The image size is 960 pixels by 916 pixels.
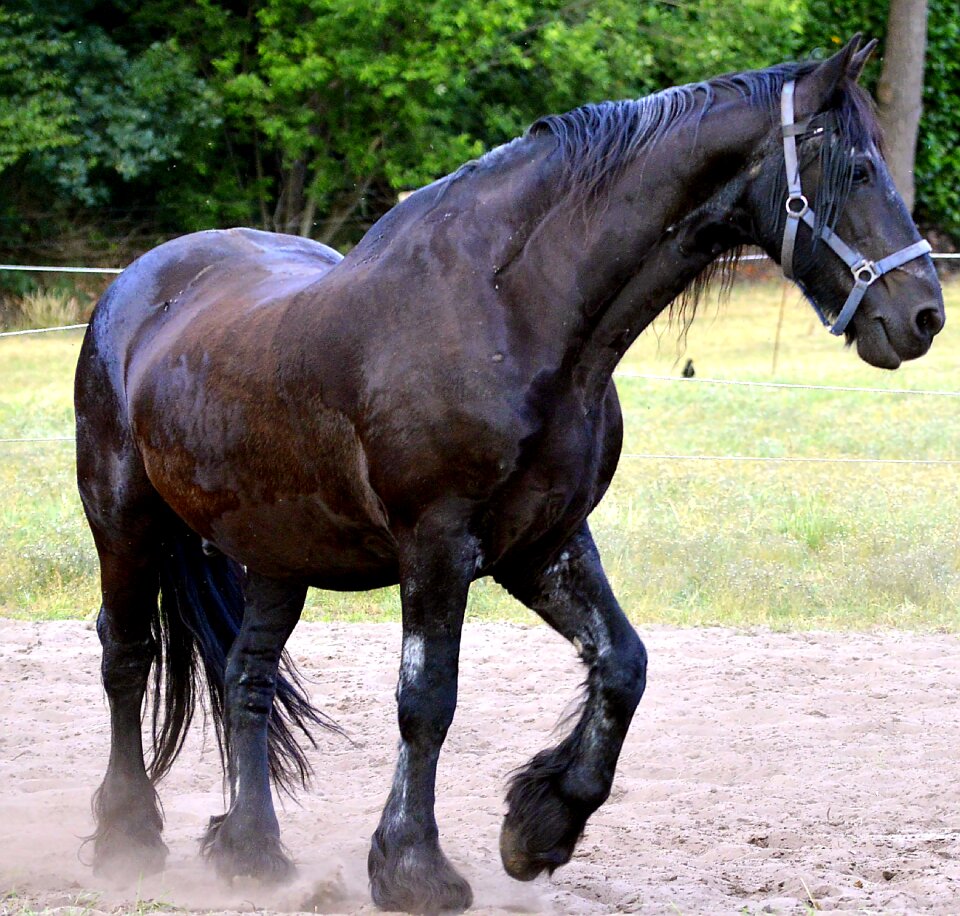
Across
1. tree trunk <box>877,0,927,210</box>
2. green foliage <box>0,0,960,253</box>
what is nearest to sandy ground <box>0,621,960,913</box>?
green foliage <box>0,0,960,253</box>

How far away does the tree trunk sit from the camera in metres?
17.8

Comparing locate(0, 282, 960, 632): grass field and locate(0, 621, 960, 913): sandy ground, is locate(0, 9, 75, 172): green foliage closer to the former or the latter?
locate(0, 282, 960, 632): grass field

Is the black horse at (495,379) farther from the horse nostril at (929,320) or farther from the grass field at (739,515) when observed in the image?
the grass field at (739,515)

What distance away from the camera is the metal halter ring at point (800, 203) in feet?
9.66

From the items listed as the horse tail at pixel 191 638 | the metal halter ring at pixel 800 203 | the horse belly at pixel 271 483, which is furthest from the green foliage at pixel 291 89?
the metal halter ring at pixel 800 203

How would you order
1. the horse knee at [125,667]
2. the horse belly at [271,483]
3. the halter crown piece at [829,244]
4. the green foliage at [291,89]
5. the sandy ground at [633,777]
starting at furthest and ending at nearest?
the green foliage at [291,89]
the horse knee at [125,667]
the sandy ground at [633,777]
the horse belly at [271,483]
the halter crown piece at [829,244]

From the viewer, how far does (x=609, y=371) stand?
322cm

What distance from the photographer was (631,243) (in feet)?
10.2

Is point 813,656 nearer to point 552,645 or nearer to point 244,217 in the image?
point 552,645

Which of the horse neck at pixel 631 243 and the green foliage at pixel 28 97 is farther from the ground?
the horse neck at pixel 631 243

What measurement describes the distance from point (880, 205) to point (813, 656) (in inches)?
125

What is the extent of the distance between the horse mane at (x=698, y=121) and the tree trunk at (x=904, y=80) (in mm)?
15343

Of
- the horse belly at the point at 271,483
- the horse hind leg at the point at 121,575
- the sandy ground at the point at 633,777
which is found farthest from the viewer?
the horse hind leg at the point at 121,575

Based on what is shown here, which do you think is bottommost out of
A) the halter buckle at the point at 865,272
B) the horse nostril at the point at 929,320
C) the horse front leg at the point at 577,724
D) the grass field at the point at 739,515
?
the grass field at the point at 739,515
